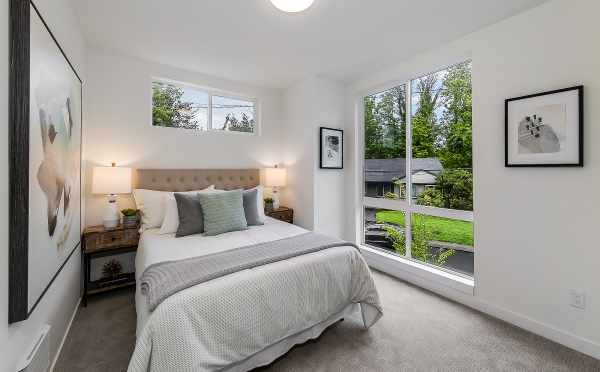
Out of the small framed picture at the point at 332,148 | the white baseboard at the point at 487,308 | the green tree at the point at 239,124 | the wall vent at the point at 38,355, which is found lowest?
the white baseboard at the point at 487,308

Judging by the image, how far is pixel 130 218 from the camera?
2.66 metres

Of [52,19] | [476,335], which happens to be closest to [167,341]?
[52,19]

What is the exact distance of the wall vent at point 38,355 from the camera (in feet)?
3.79

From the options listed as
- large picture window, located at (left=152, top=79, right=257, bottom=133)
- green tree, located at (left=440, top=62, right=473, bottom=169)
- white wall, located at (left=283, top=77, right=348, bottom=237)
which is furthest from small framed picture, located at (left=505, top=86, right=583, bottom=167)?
large picture window, located at (left=152, top=79, right=257, bottom=133)

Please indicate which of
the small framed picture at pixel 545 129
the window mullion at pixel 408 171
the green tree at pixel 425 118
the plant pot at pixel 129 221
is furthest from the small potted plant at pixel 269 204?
the small framed picture at pixel 545 129

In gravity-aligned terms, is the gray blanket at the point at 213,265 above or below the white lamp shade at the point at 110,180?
below

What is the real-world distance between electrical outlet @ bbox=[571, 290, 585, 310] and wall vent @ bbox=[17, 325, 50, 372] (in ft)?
10.6

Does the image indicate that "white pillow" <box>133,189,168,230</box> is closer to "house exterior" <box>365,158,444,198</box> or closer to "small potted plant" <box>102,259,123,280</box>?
"small potted plant" <box>102,259,123,280</box>

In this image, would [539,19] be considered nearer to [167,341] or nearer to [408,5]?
[408,5]

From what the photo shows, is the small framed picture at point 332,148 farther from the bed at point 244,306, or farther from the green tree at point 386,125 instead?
the bed at point 244,306

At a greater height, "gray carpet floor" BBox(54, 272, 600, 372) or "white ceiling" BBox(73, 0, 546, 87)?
"white ceiling" BBox(73, 0, 546, 87)

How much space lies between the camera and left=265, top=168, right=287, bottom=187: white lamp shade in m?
3.74

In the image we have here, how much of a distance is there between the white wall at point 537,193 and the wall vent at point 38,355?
308 cm

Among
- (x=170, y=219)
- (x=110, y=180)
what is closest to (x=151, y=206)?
(x=170, y=219)
